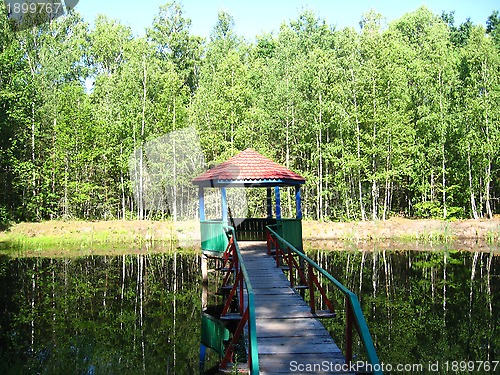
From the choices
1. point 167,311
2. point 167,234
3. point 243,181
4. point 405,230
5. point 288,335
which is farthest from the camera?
point 405,230

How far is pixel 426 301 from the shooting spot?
14.3 meters

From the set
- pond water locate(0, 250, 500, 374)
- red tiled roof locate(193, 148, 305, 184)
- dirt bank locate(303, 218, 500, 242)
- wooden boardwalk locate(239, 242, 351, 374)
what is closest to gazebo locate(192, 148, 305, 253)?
red tiled roof locate(193, 148, 305, 184)

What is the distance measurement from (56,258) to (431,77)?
24624mm

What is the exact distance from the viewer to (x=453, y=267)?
19.4 meters

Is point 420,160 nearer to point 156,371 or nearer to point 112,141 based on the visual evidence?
point 112,141

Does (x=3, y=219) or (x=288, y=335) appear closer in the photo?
(x=288, y=335)

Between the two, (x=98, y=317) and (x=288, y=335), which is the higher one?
(x=288, y=335)

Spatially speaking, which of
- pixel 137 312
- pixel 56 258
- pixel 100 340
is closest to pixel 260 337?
pixel 100 340

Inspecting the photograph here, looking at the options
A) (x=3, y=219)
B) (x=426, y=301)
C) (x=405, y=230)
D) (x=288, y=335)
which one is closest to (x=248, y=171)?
(x=426, y=301)

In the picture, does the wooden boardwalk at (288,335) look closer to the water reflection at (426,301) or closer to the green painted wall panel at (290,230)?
the water reflection at (426,301)

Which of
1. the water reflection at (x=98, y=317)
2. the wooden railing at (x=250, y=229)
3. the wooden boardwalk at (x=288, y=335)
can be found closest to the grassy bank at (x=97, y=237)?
the water reflection at (x=98, y=317)

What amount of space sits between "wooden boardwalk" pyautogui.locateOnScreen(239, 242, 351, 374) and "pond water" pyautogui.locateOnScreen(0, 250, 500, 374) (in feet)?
7.05

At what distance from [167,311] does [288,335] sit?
7.27 m

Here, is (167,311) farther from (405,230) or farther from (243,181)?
(405,230)
